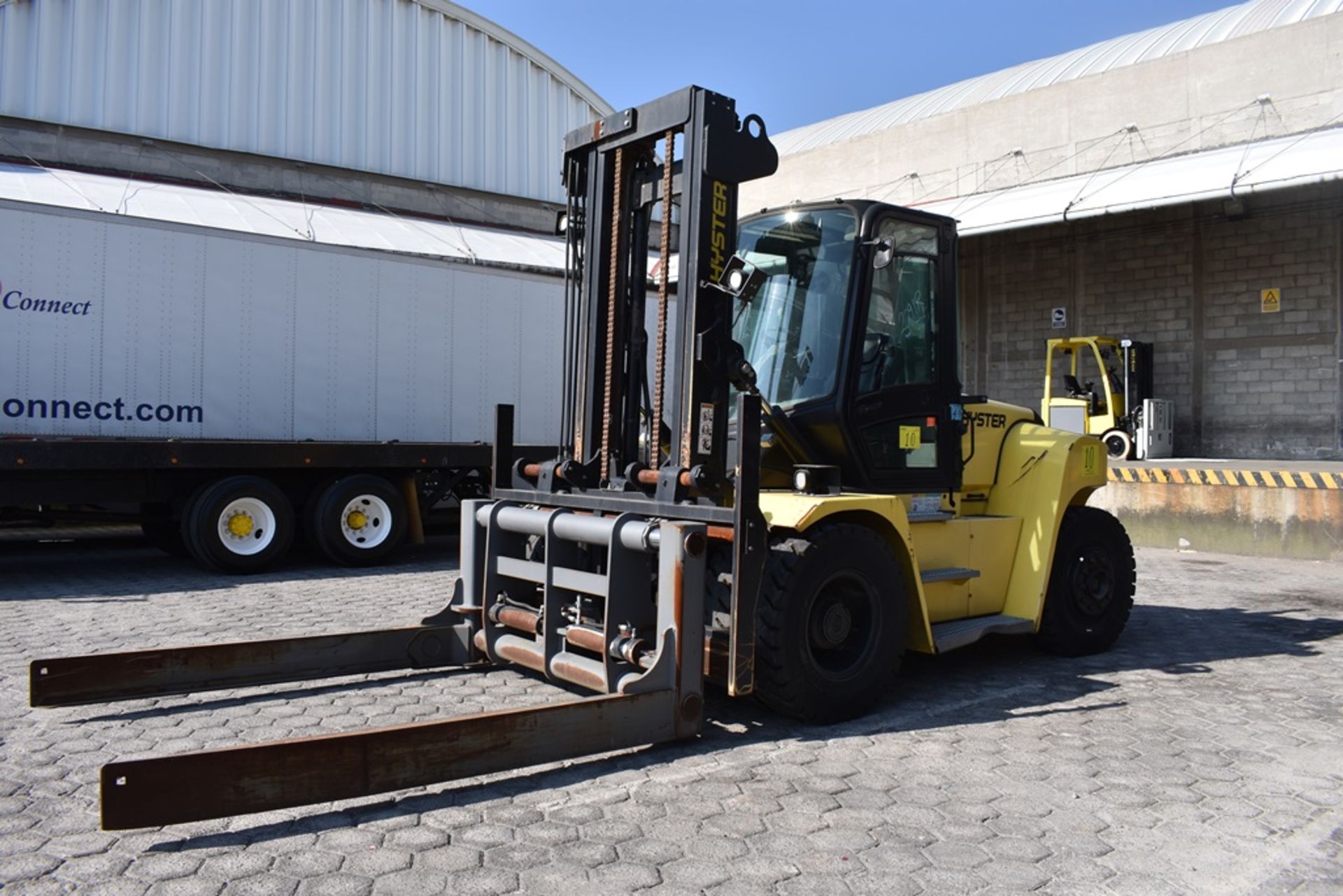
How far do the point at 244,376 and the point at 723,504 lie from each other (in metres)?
7.00

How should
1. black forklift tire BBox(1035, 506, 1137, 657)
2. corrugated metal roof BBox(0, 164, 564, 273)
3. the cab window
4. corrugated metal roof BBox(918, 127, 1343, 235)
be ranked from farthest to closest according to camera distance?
corrugated metal roof BBox(918, 127, 1343, 235) → corrugated metal roof BBox(0, 164, 564, 273) → black forklift tire BBox(1035, 506, 1137, 657) → the cab window

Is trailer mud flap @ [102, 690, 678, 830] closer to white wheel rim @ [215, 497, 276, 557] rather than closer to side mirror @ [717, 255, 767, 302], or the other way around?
side mirror @ [717, 255, 767, 302]

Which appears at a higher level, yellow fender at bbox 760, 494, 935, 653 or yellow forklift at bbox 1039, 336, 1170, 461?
yellow forklift at bbox 1039, 336, 1170, 461

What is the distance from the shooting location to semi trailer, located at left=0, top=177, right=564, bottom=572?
9.43 m

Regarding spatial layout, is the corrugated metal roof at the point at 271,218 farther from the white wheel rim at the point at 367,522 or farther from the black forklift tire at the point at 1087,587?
the black forklift tire at the point at 1087,587

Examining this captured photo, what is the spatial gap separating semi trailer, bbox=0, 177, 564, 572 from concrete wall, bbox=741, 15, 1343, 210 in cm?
1345

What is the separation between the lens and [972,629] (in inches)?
234

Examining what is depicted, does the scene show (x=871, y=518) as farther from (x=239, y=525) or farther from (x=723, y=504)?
(x=239, y=525)

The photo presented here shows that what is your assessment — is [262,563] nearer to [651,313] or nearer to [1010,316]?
[651,313]

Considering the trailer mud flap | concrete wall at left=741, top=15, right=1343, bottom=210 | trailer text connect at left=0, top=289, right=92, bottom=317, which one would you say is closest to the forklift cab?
the trailer mud flap

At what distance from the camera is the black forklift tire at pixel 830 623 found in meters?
4.84

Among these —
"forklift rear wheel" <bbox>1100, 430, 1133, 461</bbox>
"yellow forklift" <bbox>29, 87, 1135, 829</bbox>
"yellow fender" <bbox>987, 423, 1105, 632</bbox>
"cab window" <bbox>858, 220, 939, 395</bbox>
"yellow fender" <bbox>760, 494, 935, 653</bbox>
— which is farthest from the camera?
"forklift rear wheel" <bbox>1100, 430, 1133, 461</bbox>

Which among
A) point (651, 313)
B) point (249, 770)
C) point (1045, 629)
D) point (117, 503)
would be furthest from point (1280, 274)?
point (249, 770)

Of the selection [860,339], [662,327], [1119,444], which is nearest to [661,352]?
[662,327]
